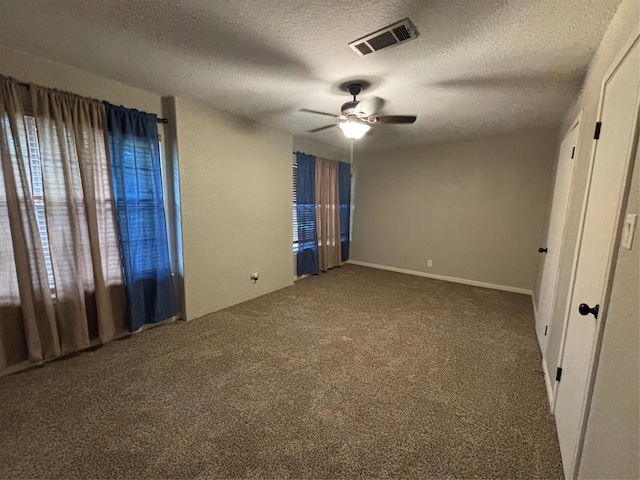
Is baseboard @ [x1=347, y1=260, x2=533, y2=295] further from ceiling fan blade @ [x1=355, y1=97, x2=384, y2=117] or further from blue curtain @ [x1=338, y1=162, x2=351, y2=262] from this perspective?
ceiling fan blade @ [x1=355, y1=97, x2=384, y2=117]

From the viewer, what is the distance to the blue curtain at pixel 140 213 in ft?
7.83

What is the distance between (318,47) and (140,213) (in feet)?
6.98

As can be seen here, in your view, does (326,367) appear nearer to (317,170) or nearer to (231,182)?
(231,182)

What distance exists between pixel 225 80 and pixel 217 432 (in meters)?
2.61

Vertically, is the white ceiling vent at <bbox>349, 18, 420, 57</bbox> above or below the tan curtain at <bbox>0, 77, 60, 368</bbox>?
above

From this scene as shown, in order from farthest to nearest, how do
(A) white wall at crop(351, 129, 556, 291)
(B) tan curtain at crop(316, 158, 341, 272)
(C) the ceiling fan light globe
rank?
(B) tan curtain at crop(316, 158, 341, 272), (A) white wall at crop(351, 129, 556, 291), (C) the ceiling fan light globe

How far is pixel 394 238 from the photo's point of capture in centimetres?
519

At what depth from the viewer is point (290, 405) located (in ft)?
5.79

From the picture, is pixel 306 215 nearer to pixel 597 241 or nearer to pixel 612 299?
pixel 597 241

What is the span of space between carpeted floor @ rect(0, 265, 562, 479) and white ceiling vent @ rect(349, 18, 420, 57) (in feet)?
7.62

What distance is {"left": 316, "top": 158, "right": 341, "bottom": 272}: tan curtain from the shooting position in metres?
4.72

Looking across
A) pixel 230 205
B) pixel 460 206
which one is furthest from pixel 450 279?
pixel 230 205

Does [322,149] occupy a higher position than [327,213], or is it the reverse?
[322,149]

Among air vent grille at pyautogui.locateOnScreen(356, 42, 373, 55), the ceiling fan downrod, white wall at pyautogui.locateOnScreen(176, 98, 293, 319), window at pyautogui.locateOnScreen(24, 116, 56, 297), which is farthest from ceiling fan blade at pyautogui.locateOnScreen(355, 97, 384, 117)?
window at pyautogui.locateOnScreen(24, 116, 56, 297)
